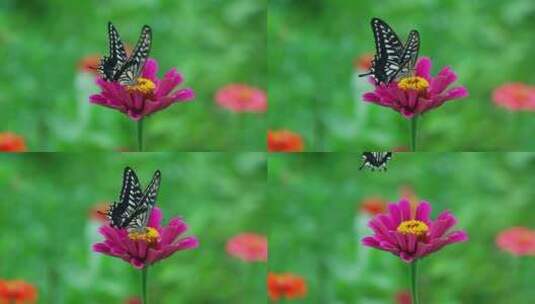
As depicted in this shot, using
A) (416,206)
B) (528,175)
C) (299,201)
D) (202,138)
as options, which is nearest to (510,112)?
(528,175)

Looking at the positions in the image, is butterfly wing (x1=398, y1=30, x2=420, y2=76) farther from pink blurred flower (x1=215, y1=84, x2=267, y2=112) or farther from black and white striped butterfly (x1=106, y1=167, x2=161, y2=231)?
black and white striped butterfly (x1=106, y1=167, x2=161, y2=231)

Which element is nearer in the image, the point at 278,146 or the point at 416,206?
the point at 416,206

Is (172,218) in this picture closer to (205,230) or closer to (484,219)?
(205,230)

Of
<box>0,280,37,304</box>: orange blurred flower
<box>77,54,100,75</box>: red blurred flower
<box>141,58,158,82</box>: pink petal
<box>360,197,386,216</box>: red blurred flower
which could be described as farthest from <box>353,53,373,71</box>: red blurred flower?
<box>0,280,37,304</box>: orange blurred flower

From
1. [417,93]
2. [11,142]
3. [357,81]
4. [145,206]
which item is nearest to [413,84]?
[417,93]

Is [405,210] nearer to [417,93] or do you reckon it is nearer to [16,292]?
[417,93]

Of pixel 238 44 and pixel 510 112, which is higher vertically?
pixel 238 44

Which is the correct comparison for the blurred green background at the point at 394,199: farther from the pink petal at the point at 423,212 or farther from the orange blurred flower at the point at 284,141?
the pink petal at the point at 423,212

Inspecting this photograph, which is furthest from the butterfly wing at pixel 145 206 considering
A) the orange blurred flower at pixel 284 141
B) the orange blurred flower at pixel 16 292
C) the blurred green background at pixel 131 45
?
the orange blurred flower at pixel 16 292
